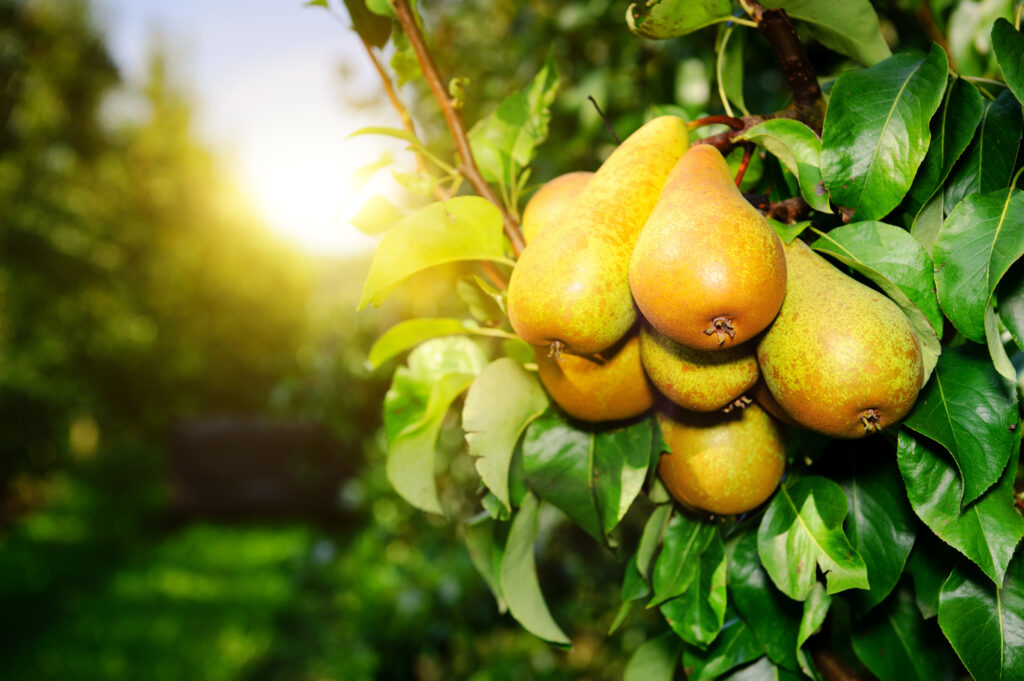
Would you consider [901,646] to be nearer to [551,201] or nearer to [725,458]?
[725,458]

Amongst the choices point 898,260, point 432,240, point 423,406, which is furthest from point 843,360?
point 423,406

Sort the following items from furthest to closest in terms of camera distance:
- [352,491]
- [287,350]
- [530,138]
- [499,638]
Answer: [287,350], [352,491], [499,638], [530,138]

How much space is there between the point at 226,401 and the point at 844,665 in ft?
42.8

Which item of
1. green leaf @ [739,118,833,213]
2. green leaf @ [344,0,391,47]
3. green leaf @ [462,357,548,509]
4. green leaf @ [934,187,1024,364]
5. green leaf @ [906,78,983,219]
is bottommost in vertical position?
green leaf @ [462,357,548,509]

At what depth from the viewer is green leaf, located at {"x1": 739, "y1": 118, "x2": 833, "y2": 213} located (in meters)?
0.66

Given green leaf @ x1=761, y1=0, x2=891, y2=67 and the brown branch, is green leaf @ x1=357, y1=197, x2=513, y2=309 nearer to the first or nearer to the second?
the brown branch

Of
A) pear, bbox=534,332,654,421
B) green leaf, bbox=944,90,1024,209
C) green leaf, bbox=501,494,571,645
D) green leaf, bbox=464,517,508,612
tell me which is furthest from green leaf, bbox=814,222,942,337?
green leaf, bbox=464,517,508,612

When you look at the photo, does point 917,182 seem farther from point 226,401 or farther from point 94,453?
point 226,401

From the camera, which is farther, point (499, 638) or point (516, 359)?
point (499, 638)

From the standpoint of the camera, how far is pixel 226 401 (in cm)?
1253

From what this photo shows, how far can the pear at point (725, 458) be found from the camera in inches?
27.8

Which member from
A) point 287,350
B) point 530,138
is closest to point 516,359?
point 530,138

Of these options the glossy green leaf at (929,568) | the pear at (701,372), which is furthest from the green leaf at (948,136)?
the glossy green leaf at (929,568)

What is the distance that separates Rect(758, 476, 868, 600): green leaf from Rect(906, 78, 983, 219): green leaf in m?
0.30
